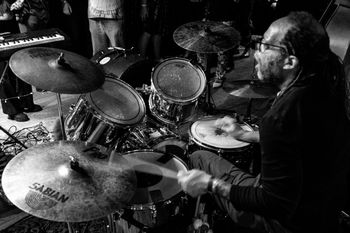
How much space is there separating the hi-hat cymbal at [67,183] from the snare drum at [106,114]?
63cm

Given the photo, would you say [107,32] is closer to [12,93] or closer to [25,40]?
[25,40]

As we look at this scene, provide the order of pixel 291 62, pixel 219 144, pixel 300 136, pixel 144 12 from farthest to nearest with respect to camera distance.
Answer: pixel 144 12
pixel 219 144
pixel 291 62
pixel 300 136

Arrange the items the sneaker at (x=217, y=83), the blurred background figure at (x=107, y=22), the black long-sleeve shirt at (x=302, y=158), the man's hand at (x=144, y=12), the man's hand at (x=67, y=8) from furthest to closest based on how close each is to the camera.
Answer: the sneaker at (x=217, y=83) → the man's hand at (x=67, y=8) → the man's hand at (x=144, y=12) → the blurred background figure at (x=107, y=22) → the black long-sleeve shirt at (x=302, y=158)

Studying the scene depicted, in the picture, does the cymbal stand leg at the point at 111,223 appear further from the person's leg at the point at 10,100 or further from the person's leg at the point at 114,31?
the person's leg at the point at 114,31

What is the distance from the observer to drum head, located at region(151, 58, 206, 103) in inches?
142

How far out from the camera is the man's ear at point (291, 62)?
1.76m

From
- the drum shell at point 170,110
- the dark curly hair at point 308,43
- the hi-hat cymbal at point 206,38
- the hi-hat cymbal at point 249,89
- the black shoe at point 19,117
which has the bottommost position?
the black shoe at point 19,117

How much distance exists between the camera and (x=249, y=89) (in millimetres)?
3645

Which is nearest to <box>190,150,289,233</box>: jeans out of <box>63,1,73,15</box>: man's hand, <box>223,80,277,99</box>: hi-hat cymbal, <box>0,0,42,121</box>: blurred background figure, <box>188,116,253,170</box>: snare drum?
<box>188,116,253,170</box>: snare drum

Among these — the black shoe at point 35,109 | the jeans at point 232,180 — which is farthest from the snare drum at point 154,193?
the black shoe at point 35,109

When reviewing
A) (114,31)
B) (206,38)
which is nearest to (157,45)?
(114,31)

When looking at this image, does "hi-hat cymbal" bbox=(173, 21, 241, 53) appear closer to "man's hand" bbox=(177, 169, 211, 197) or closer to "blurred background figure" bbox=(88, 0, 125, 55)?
"blurred background figure" bbox=(88, 0, 125, 55)

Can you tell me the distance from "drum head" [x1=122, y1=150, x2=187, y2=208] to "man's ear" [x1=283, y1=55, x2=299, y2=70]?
3.62 feet

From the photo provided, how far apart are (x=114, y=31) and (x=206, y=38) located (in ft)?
4.24
